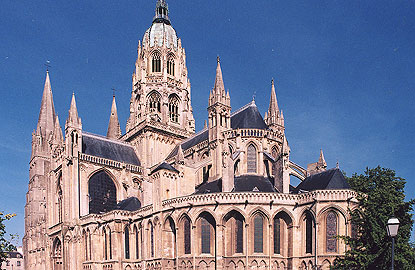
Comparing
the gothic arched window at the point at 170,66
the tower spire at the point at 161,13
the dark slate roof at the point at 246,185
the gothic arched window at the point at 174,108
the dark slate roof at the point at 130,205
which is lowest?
the dark slate roof at the point at 130,205

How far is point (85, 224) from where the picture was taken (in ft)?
168

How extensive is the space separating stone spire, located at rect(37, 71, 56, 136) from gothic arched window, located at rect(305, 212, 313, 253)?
162 ft

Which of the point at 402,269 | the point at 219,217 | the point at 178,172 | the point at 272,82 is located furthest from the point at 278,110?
the point at 402,269

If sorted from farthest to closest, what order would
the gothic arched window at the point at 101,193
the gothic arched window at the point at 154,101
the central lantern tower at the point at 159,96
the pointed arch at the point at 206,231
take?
the gothic arched window at the point at 154,101 < the central lantern tower at the point at 159,96 < the gothic arched window at the point at 101,193 < the pointed arch at the point at 206,231

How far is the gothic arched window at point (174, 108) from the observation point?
65.1m

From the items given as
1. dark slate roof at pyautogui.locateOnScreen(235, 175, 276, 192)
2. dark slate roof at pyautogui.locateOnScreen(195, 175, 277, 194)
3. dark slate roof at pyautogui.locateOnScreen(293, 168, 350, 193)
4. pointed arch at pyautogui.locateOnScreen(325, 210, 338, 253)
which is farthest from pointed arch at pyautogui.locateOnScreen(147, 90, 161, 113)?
pointed arch at pyautogui.locateOnScreen(325, 210, 338, 253)

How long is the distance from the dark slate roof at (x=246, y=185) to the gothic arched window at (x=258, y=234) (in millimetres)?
2750

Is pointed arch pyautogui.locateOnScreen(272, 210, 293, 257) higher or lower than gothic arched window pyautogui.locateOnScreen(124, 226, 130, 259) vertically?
higher

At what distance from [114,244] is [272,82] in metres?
26.6

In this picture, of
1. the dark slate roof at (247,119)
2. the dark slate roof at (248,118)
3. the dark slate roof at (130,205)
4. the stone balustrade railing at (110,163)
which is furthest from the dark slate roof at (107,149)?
the dark slate roof at (248,118)

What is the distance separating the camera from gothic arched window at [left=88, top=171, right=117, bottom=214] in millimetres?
54800

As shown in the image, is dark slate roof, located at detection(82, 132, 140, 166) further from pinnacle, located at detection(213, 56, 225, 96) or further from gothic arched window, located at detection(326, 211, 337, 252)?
gothic arched window, located at detection(326, 211, 337, 252)

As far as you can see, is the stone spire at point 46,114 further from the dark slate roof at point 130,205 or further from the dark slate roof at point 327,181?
the dark slate roof at point 327,181

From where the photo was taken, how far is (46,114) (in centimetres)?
7350
